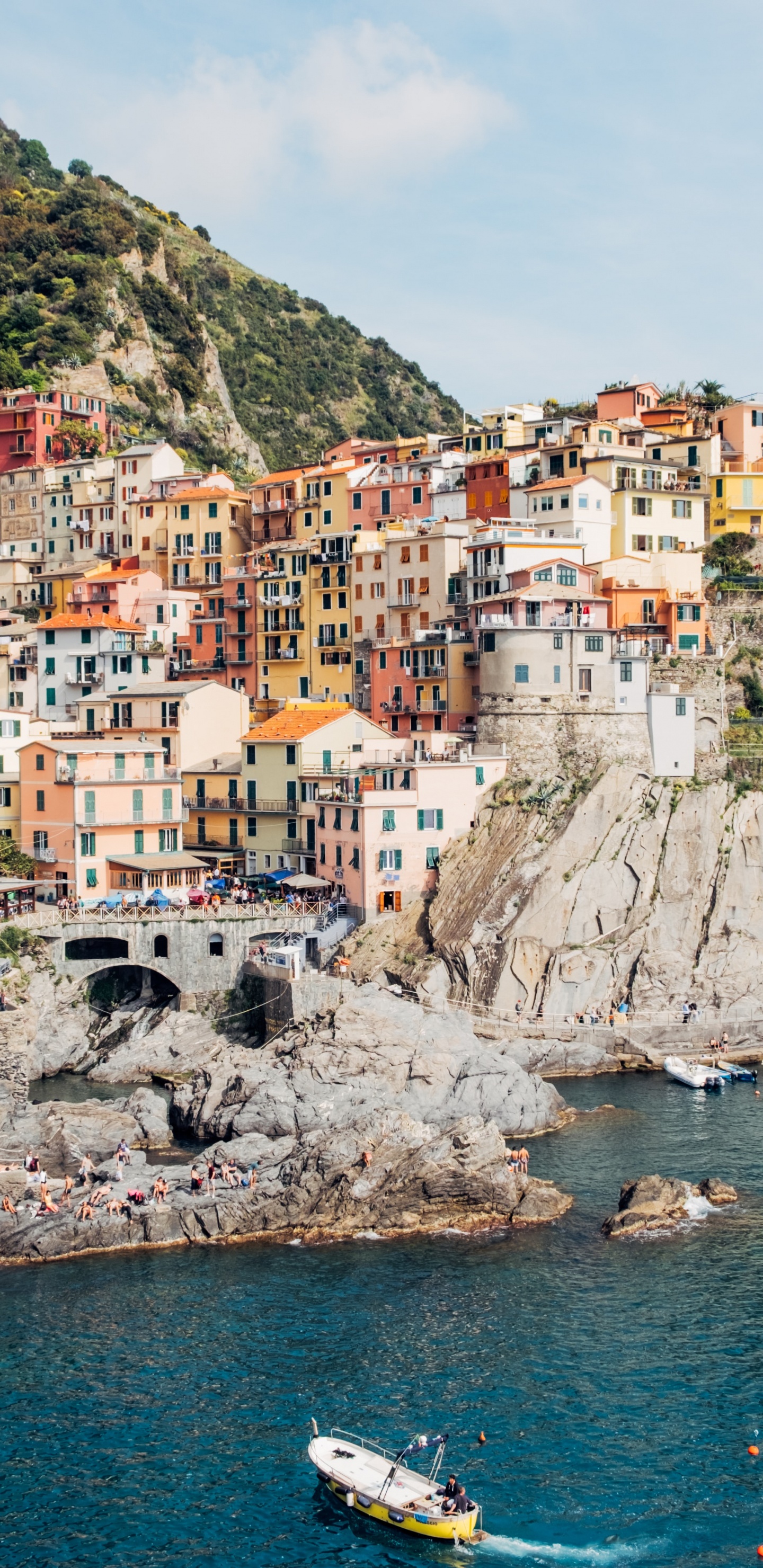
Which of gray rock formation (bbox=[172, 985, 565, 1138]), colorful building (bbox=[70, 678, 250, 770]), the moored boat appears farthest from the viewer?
colorful building (bbox=[70, 678, 250, 770])

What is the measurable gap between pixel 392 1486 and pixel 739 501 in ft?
241

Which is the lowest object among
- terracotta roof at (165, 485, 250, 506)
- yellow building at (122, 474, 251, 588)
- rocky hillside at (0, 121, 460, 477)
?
yellow building at (122, 474, 251, 588)

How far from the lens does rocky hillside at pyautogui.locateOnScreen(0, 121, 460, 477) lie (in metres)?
138

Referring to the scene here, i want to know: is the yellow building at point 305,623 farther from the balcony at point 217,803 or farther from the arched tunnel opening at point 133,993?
the arched tunnel opening at point 133,993

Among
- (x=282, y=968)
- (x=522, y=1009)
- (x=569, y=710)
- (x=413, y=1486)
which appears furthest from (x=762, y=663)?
(x=413, y=1486)

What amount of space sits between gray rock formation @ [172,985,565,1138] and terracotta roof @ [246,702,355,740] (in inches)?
877

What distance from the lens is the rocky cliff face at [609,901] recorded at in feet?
236

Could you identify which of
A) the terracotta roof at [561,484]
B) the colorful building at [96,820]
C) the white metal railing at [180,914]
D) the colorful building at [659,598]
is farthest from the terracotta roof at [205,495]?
the white metal railing at [180,914]

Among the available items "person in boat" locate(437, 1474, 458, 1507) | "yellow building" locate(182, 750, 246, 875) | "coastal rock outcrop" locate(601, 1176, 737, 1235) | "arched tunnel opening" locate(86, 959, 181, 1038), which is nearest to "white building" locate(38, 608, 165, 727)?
"yellow building" locate(182, 750, 246, 875)

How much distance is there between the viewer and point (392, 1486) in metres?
35.8

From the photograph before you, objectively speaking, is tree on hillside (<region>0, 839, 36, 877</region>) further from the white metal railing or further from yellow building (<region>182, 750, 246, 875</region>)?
yellow building (<region>182, 750, 246, 875</region>)

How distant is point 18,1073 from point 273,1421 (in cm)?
2612

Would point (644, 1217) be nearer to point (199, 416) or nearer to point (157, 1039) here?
point (157, 1039)

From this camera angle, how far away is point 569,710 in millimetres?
80312
